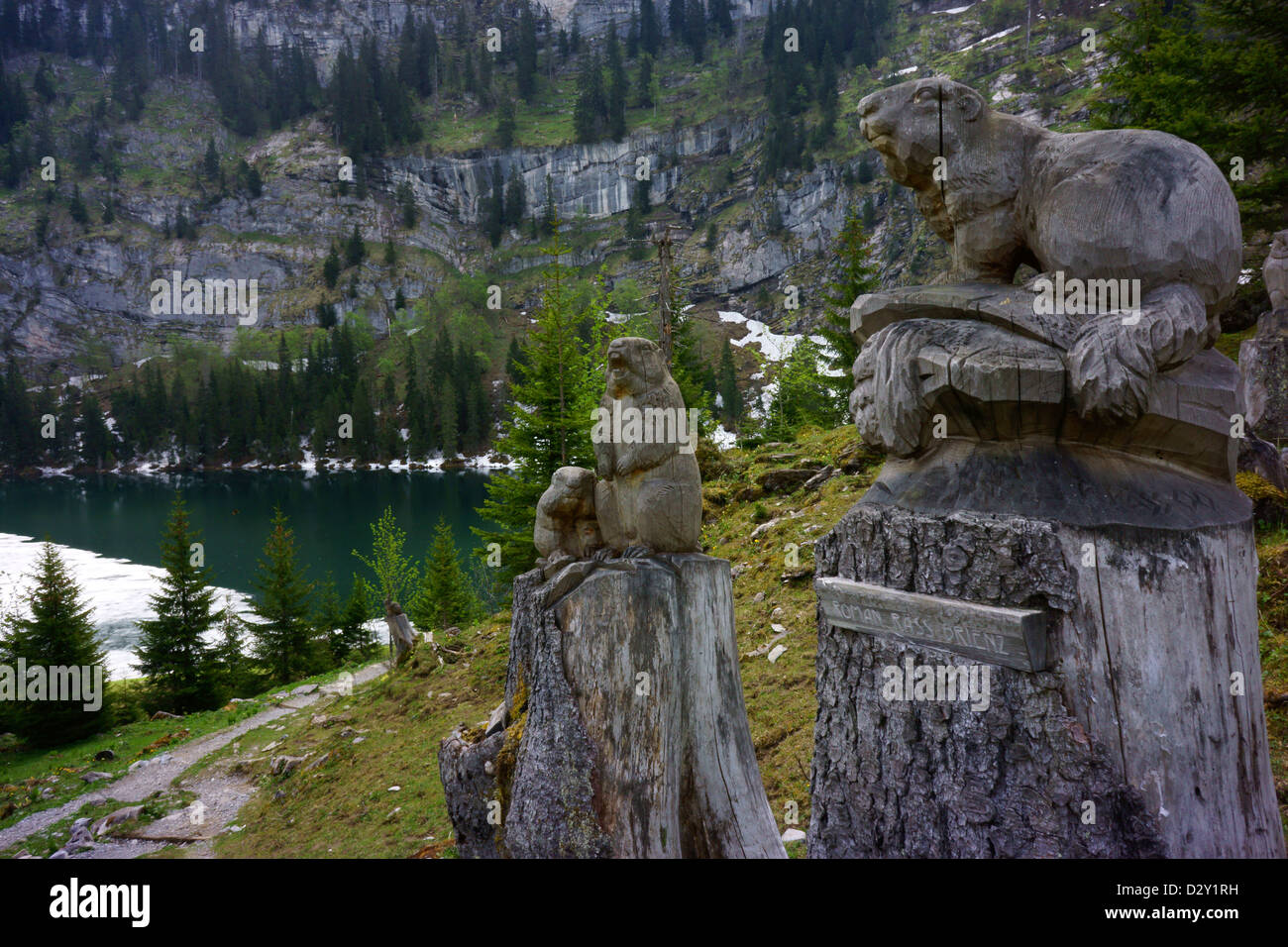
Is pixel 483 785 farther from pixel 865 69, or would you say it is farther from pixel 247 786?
pixel 865 69

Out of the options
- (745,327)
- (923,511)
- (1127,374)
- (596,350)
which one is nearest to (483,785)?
(923,511)

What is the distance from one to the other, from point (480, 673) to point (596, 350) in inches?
292

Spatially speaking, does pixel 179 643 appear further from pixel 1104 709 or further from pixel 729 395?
pixel 729 395

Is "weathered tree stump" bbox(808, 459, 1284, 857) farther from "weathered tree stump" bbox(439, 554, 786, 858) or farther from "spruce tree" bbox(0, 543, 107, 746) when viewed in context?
"spruce tree" bbox(0, 543, 107, 746)

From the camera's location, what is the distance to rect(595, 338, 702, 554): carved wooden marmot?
431 centimetres

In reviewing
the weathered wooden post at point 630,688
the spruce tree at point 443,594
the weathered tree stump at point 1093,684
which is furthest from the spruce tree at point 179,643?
the weathered tree stump at point 1093,684

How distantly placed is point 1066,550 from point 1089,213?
3.68 ft

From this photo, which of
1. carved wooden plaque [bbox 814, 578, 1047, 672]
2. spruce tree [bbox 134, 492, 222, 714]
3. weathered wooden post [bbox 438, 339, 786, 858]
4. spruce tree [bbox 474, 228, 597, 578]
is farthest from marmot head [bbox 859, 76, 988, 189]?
spruce tree [bbox 134, 492, 222, 714]

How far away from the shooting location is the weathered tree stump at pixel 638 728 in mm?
3900

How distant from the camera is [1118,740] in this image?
2283mm

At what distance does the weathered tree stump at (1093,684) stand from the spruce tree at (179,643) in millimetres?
20858

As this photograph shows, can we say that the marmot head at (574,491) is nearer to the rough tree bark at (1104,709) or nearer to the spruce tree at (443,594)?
the rough tree bark at (1104,709)

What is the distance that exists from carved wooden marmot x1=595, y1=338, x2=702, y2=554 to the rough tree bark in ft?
6.31

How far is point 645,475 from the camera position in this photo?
174 inches
